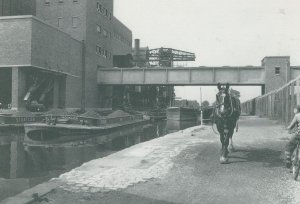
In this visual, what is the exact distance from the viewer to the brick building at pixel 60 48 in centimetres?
3516

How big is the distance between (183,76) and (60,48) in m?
17.1

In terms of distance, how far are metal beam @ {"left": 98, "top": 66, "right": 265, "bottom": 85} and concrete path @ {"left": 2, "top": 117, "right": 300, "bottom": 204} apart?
→ 125 feet

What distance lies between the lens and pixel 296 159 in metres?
7.88

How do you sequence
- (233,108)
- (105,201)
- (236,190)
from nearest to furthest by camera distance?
(105,201) < (236,190) < (233,108)

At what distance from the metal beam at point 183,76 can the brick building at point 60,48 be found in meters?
2.77

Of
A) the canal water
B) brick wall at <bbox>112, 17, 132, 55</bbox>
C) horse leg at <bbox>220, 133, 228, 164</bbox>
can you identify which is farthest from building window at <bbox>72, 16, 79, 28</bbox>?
horse leg at <bbox>220, 133, 228, 164</bbox>

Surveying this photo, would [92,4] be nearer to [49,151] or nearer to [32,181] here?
[49,151]

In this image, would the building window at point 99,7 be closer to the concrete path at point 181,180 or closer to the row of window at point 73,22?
the row of window at point 73,22

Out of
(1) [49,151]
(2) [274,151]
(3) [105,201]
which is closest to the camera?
(3) [105,201]

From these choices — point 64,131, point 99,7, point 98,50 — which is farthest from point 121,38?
point 64,131

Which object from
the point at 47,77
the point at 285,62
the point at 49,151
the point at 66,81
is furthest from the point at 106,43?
the point at 49,151

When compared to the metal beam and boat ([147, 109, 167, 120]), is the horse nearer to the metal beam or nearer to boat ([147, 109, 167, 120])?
the metal beam

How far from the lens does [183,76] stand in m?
50.2

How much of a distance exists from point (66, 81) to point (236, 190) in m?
38.5
